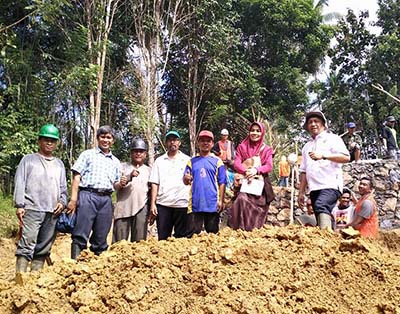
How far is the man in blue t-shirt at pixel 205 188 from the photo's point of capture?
3.95m

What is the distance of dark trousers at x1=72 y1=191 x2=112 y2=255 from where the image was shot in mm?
3762

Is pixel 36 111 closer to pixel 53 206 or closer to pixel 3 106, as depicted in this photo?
pixel 3 106

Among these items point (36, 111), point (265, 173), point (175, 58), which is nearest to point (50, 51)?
point (36, 111)

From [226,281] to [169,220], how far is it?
1.99 m

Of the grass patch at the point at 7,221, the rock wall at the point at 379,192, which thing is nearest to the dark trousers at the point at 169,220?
the grass patch at the point at 7,221

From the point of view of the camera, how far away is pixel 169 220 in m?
4.27

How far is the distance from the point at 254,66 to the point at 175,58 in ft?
13.3

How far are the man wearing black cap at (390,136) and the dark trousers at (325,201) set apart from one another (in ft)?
21.3

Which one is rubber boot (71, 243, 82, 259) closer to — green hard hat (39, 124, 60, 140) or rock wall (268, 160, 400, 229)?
green hard hat (39, 124, 60, 140)

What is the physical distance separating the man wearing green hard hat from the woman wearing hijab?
1.57 metres

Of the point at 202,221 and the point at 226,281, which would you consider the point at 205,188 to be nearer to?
the point at 202,221

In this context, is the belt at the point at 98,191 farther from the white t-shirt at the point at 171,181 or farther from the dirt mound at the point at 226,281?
the dirt mound at the point at 226,281

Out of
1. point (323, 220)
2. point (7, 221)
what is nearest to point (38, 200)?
point (323, 220)

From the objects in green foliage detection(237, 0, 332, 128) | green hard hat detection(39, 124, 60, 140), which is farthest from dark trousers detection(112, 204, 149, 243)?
green foliage detection(237, 0, 332, 128)
